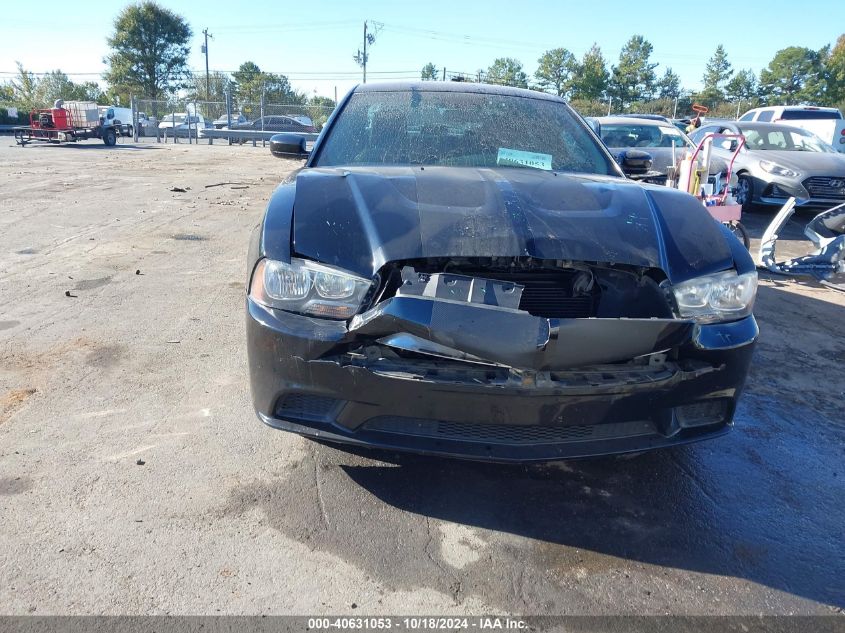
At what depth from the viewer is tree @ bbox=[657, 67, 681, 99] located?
221ft

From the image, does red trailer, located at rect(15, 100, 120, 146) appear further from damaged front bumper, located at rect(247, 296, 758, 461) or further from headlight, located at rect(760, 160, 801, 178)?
damaged front bumper, located at rect(247, 296, 758, 461)

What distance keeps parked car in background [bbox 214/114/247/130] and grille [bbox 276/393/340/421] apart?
3528cm

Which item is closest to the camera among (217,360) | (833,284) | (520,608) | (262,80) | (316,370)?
(520,608)

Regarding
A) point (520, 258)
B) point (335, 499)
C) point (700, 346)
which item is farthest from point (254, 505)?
point (700, 346)

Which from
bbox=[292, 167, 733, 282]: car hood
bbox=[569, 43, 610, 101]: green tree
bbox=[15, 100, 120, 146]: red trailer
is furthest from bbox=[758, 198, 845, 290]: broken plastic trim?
bbox=[569, 43, 610, 101]: green tree

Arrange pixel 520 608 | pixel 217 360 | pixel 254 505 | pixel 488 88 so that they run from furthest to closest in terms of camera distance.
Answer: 1. pixel 488 88
2. pixel 217 360
3. pixel 254 505
4. pixel 520 608

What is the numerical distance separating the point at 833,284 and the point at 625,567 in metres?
5.64

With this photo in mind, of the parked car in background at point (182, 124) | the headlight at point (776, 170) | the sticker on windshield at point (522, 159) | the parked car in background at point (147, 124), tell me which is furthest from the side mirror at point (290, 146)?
the parked car in background at point (147, 124)

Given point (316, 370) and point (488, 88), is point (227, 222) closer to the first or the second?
point (488, 88)

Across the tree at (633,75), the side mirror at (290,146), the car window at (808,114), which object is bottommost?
the side mirror at (290,146)

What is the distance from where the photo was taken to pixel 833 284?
256 inches

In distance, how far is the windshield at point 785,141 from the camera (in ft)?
37.8

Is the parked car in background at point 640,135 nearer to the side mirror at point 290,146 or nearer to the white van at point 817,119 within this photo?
the white van at point 817,119

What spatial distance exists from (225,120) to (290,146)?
35.1m
